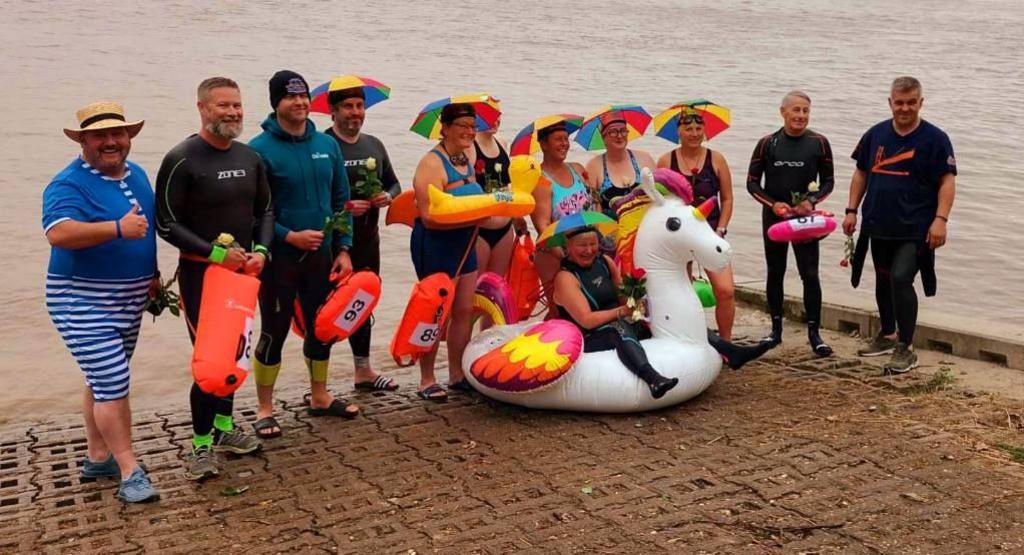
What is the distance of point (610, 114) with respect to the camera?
24.0 ft

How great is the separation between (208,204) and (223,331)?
66cm

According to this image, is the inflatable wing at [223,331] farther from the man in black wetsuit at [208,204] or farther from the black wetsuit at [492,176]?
the black wetsuit at [492,176]

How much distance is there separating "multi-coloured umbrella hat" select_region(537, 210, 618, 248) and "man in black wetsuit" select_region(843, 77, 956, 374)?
1.93 meters

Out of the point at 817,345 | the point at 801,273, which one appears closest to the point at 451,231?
the point at 801,273

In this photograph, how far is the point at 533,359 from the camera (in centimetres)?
Answer: 631

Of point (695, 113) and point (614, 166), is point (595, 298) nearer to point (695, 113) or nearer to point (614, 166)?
point (614, 166)

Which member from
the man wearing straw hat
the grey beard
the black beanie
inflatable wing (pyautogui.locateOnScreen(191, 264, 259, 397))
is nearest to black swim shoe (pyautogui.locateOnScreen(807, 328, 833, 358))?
the black beanie

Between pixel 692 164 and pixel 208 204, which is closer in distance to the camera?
pixel 208 204

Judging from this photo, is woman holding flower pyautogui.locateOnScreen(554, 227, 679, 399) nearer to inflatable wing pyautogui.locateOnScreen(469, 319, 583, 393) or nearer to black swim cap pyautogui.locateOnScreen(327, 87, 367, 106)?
inflatable wing pyautogui.locateOnScreen(469, 319, 583, 393)

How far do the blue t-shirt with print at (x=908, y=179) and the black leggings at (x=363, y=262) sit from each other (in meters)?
3.27

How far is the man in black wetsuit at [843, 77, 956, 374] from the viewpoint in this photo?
23.6ft

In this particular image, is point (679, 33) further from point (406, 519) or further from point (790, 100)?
point (406, 519)

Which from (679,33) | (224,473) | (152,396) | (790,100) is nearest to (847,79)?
(679,33)

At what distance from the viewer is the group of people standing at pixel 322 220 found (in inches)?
203
